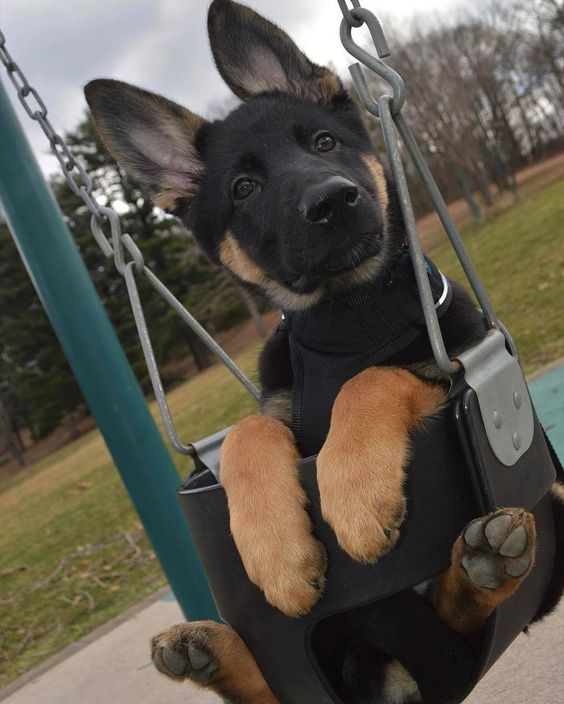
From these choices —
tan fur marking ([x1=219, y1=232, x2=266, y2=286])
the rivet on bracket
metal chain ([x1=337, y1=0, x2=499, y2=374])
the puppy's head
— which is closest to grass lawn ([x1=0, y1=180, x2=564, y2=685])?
tan fur marking ([x1=219, y1=232, x2=266, y2=286])

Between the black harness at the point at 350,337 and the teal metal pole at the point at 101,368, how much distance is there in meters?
1.55

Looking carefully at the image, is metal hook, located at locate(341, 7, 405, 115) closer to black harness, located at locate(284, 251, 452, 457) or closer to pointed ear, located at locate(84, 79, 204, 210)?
black harness, located at locate(284, 251, 452, 457)

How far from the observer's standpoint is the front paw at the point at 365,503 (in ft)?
5.84

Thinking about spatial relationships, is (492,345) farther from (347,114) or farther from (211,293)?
(211,293)

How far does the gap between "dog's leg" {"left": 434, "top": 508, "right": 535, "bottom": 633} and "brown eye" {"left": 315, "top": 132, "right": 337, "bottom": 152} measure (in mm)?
1382

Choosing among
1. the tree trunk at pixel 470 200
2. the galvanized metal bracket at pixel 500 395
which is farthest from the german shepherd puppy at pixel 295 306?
the tree trunk at pixel 470 200

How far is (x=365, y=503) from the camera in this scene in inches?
70.1

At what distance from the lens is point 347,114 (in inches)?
113

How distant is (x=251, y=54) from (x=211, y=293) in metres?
30.8

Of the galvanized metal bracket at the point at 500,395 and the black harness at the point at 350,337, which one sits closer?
the galvanized metal bracket at the point at 500,395

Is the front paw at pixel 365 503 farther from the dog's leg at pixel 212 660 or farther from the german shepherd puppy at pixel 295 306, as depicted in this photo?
the dog's leg at pixel 212 660

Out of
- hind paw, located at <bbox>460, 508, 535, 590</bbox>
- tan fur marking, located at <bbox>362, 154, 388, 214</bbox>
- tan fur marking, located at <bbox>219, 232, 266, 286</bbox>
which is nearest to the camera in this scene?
hind paw, located at <bbox>460, 508, 535, 590</bbox>

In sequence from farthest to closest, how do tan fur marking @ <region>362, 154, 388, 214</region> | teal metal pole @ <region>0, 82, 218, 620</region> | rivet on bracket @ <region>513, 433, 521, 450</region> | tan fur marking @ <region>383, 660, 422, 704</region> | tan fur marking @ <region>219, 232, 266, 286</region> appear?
teal metal pole @ <region>0, 82, 218, 620</region> → tan fur marking @ <region>219, 232, 266, 286</region> → tan fur marking @ <region>362, 154, 388, 214</region> → tan fur marking @ <region>383, 660, 422, 704</region> → rivet on bracket @ <region>513, 433, 521, 450</region>

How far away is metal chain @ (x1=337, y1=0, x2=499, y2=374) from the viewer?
5.84ft
